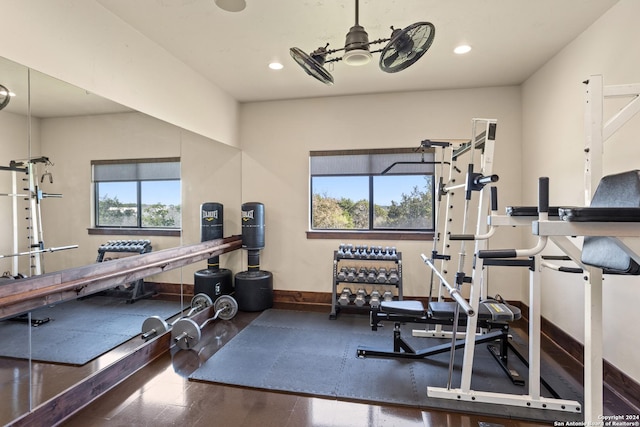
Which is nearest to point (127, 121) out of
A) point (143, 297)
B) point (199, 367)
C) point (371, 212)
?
point (143, 297)

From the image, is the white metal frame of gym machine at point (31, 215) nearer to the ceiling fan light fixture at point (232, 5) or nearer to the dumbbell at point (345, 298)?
the ceiling fan light fixture at point (232, 5)

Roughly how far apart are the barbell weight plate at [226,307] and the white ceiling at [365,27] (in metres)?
2.82

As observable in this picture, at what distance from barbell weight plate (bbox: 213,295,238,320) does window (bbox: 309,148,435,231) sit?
5.05ft

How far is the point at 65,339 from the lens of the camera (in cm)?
244

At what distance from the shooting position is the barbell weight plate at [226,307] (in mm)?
3926

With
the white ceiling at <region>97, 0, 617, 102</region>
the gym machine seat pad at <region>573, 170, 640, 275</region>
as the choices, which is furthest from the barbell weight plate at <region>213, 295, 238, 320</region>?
the gym machine seat pad at <region>573, 170, 640, 275</region>

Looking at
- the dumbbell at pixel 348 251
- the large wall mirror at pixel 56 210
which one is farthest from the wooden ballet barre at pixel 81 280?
the dumbbell at pixel 348 251

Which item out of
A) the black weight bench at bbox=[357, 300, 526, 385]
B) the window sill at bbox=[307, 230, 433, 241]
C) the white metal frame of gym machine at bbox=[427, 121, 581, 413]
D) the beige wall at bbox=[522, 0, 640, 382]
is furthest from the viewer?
the window sill at bbox=[307, 230, 433, 241]

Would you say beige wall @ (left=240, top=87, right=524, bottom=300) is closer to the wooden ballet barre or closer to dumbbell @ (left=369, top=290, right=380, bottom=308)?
dumbbell @ (left=369, top=290, right=380, bottom=308)

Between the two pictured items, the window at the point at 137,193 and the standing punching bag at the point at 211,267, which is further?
the standing punching bag at the point at 211,267

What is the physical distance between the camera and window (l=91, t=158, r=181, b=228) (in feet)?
9.15

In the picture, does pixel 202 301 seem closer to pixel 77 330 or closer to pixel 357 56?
pixel 77 330

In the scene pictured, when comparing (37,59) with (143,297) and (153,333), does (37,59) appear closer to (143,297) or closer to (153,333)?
(143,297)

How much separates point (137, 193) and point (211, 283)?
1.53 m
